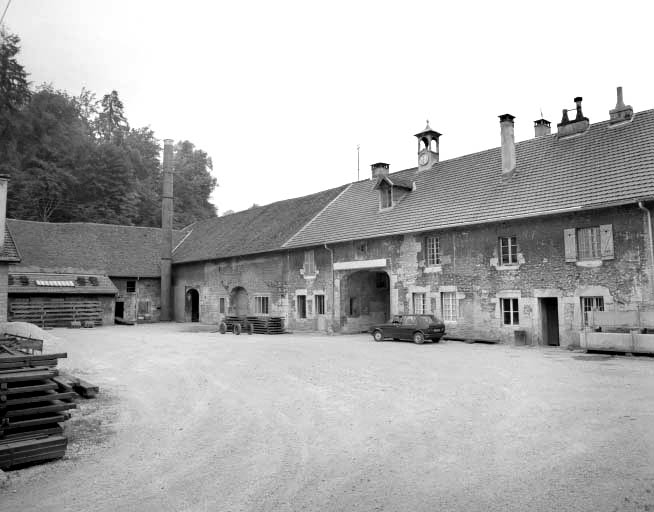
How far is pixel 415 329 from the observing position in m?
20.4

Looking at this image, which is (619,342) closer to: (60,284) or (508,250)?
(508,250)

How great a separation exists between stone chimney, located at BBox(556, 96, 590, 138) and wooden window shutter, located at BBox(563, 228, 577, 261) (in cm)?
590

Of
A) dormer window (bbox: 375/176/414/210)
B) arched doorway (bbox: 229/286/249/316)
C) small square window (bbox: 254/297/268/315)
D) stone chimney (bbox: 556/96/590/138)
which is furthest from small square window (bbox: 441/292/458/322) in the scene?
arched doorway (bbox: 229/286/249/316)

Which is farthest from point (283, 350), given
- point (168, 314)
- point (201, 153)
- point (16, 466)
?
point (201, 153)

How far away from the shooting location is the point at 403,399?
977 centimetres

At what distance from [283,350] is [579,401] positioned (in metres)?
10.9

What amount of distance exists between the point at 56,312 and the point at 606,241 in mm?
29815

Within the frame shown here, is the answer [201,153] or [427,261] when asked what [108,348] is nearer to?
[427,261]

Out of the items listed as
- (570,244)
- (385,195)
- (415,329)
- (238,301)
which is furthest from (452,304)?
(238,301)

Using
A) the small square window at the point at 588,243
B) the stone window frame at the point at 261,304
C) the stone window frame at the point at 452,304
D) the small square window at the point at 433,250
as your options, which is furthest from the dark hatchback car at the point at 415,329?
the stone window frame at the point at 261,304

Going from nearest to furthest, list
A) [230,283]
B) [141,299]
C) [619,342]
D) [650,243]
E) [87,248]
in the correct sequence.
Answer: [619,342] → [650,243] → [230,283] → [87,248] → [141,299]

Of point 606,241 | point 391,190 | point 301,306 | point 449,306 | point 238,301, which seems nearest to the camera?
point 606,241

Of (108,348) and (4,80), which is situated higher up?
(4,80)

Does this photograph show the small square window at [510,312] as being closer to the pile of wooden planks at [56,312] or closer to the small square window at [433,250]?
the small square window at [433,250]
